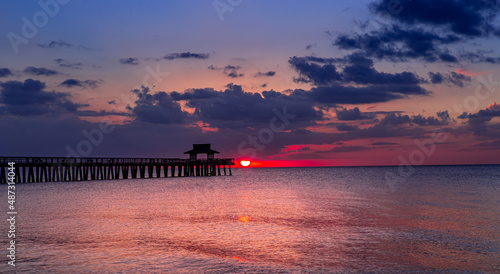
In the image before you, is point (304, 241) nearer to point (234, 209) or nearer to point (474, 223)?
point (474, 223)

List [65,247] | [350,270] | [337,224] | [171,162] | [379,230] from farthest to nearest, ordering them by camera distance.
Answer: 1. [171,162]
2. [337,224]
3. [379,230]
4. [65,247]
5. [350,270]

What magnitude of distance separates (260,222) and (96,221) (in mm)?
8331

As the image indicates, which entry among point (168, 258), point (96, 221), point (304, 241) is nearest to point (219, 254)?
point (168, 258)

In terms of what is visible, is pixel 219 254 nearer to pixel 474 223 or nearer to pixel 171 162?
pixel 474 223

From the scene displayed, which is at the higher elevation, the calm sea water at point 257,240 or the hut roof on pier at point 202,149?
the hut roof on pier at point 202,149

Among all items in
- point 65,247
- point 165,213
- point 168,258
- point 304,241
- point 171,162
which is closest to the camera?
point 168,258

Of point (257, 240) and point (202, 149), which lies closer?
point (257, 240)

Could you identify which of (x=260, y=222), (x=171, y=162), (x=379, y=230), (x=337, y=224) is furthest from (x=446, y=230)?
(x=171, y=162)

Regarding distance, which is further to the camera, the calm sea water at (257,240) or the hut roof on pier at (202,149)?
the hut roof on pier at (202,149)

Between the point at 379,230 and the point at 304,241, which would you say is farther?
the point at 379,230

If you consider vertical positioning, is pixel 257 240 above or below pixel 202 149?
below

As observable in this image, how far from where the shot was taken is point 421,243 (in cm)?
1559

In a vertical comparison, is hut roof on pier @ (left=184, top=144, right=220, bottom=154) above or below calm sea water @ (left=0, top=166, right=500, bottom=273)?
above

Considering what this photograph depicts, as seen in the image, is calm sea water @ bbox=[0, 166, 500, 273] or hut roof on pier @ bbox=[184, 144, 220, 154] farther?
hut roof on pier @ bbox=[184, 144, 220, 154]
